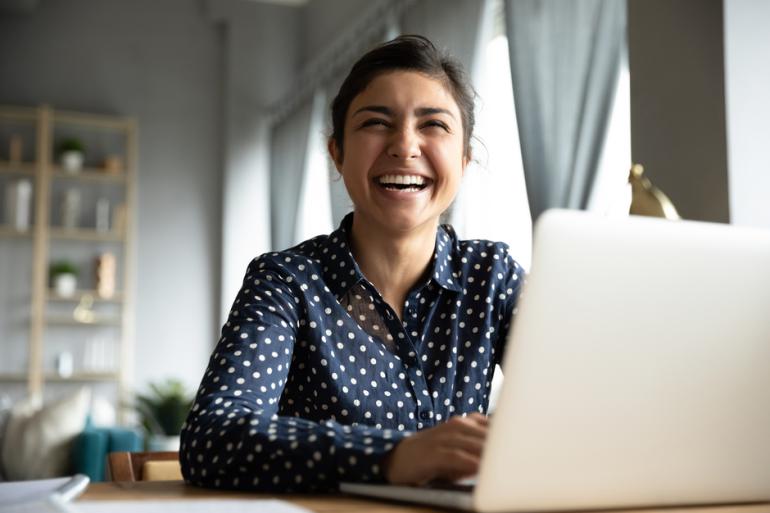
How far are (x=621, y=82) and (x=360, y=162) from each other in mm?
1645

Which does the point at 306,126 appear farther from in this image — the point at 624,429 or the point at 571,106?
the point at 624,429

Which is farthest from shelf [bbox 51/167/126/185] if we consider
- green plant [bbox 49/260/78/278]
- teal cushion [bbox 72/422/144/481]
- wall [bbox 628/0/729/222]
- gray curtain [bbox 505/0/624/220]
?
wall [bbox 628/0/729/222]

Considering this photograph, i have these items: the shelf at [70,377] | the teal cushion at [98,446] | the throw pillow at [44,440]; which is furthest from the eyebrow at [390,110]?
the shelf at [70,377]

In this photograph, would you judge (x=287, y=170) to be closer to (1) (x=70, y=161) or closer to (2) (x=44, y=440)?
(1) (x=70, y=161)

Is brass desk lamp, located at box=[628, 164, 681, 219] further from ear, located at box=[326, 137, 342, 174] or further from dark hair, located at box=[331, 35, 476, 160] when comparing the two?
ear, located at box=[326, 137, 342, 174]

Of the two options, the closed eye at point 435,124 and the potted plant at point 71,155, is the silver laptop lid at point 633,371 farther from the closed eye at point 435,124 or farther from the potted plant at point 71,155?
the potted plant at point 71,155

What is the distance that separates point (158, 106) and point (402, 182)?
543 centimetres

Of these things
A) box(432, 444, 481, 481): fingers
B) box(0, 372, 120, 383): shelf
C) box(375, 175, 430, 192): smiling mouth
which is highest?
box(375, 175, 430, 192): smiling mouth

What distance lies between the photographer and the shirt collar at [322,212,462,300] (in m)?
1.42

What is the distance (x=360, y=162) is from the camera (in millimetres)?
1479

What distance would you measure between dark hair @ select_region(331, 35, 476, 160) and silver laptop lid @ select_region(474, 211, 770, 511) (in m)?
0.84

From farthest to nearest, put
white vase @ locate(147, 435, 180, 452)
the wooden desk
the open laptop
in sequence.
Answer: white vase @ locate(147, 435, 180, 452), the wooden desk, the open laptop

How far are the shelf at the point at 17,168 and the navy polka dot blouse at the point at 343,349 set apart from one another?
506 centimetres

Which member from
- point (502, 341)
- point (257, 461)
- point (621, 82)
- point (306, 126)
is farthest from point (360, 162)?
point (306, 126)
